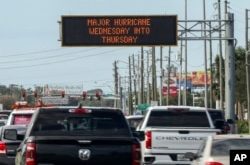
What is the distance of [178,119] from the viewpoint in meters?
24.7

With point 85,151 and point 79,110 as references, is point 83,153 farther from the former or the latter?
point 79,110

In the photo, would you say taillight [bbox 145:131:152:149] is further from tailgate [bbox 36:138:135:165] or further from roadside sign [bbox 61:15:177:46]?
roadside sign [bbox 61:15:177:46]

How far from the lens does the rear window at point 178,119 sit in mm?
24594

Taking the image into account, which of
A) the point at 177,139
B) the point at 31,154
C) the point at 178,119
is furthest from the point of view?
the point at 178,119

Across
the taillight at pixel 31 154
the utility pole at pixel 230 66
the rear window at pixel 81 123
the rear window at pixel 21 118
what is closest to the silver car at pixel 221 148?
the rear window at pixel 81 123

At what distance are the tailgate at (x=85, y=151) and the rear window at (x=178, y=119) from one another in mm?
10130

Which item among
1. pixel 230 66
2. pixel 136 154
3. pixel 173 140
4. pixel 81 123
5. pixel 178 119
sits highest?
pixel 230 66

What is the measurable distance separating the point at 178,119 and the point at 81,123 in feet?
30.5

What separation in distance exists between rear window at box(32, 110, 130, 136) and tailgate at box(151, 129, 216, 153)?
308 inches

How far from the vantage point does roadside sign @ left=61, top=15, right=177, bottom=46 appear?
155ft

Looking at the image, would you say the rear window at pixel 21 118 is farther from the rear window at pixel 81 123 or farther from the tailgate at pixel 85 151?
the tailgate at pixel 85 151

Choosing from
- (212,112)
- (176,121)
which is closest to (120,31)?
(212,112)

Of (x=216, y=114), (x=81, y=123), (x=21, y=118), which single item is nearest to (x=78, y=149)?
(x=81, y=123)

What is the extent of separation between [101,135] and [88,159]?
665mm
